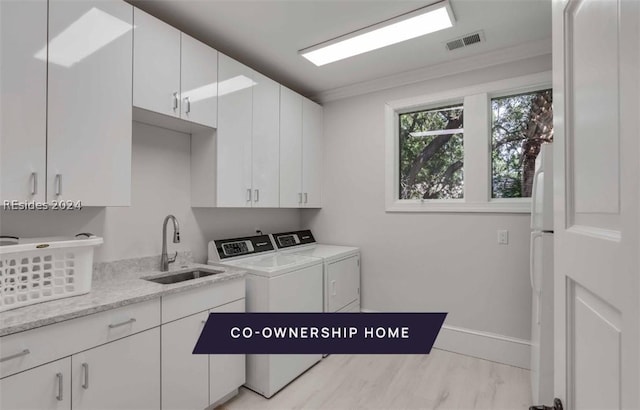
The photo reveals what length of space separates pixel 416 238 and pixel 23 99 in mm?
2934

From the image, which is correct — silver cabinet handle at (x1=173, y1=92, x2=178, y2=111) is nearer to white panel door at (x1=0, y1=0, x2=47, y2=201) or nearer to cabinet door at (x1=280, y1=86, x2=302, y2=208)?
white panel door at (x1=0, y1=0, x2=47, y2=201)

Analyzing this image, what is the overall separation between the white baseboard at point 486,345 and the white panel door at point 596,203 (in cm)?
227

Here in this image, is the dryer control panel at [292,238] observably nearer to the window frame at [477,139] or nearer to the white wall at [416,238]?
the white wall at [416,238]

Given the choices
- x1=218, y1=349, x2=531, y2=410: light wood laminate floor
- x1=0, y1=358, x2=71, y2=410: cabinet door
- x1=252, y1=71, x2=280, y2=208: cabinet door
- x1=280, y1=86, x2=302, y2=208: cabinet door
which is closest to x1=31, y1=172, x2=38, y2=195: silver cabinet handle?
x1=0, y1=358, x2=71, y2=410: cabinet door

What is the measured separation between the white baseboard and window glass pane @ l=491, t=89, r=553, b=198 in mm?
1227

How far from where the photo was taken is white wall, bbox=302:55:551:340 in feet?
8.87

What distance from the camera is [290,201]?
3.15 m

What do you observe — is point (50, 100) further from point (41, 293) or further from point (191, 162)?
point (191, 162)

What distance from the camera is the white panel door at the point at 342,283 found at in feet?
9.35

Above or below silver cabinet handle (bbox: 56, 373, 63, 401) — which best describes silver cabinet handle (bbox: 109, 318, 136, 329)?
above

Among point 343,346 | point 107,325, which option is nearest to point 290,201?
point 343,346

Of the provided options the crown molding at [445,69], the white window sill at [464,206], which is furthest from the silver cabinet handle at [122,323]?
the crown molding at [445,69]

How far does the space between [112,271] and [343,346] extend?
6.36 ft

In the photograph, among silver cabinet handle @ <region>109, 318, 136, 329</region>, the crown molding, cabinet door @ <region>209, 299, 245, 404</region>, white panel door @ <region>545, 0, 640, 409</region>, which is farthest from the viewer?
the crown molding
